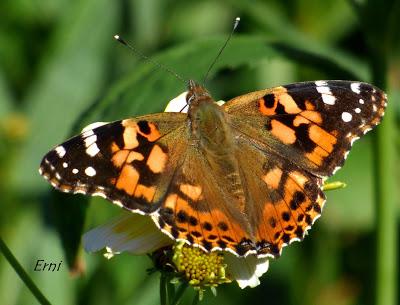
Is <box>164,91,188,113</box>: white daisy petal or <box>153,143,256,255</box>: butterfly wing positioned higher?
<box>164,91,188,113</box>: white daisy petal

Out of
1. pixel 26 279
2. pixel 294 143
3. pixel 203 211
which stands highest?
pixel 294 143

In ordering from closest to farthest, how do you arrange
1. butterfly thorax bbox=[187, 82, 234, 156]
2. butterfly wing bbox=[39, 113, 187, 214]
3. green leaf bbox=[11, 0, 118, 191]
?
butterfly wing bbox=[39, 113, 187, 214], butterfly thorax bbox=[187, 82, 234, 156], green leaf bbox=[11, 0, 118, 191]

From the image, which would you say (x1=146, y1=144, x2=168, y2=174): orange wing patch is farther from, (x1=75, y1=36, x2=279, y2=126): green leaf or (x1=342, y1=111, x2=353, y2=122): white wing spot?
(x1=342, y1=111, x2=353, y2=122): white wing spot

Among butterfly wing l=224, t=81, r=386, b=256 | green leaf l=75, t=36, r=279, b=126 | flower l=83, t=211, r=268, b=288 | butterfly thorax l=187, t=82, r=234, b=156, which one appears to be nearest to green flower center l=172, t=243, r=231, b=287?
flower l=83, t=211, r=268, b=288

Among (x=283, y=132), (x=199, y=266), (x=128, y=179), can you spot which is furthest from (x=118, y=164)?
(x=283, y=132)

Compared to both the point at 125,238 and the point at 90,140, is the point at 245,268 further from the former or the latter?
the point at 90,140

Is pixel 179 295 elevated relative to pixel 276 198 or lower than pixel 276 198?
lower
